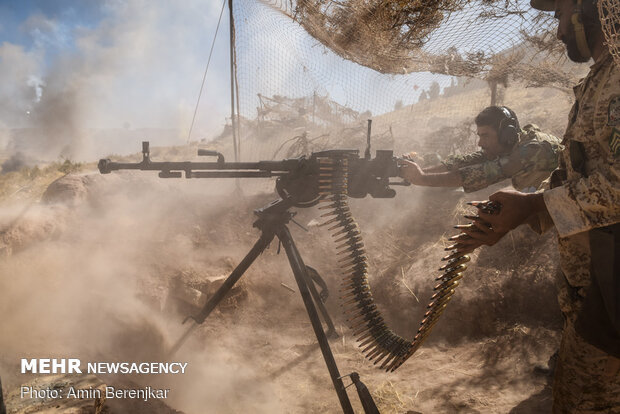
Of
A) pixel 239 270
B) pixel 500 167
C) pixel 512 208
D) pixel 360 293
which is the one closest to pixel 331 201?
pixel 360 293

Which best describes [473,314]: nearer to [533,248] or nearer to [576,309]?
[533,248]

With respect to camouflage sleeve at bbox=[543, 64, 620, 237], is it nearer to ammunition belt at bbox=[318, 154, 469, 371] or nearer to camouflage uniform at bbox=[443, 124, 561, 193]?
ammunition belt at bbox=[318, 154, 469, 371]

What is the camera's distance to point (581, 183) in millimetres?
1721

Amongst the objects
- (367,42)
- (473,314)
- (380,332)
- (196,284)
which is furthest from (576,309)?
(196,284)

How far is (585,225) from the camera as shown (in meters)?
1.72

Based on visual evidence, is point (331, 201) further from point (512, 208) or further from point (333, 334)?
point (333, 334)

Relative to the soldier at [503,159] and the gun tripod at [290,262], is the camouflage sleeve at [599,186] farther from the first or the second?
the soldier at [503,159]

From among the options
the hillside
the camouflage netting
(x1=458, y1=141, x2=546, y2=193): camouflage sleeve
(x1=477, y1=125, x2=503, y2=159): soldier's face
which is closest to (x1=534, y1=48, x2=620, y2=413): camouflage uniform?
the camouflage netting

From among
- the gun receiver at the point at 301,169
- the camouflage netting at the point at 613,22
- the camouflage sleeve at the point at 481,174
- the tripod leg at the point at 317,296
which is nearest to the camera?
the camouflage netting at the point at 613,22

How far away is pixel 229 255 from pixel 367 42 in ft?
14.2

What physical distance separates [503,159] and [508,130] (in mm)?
334

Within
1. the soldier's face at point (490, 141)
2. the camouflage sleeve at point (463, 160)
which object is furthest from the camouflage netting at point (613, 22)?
the camouflage sleeve at point (463, 160)

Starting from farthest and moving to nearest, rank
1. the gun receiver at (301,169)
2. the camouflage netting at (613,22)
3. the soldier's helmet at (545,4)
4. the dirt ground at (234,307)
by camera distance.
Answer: the dirt ground at (234,307), the gun receiver at (301,169), the soldier's helmet at (545,4), the camouflage netting at (613,22)

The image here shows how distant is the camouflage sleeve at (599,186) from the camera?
5.24 ft
